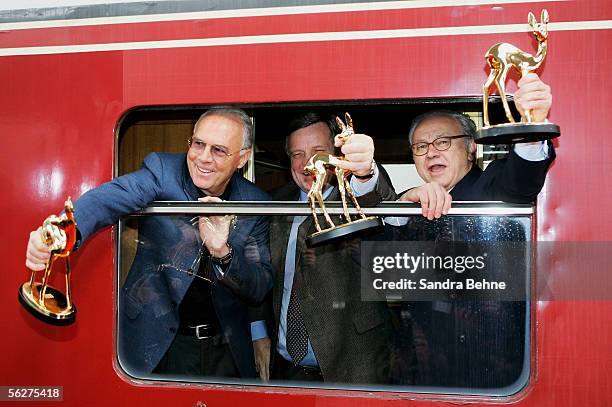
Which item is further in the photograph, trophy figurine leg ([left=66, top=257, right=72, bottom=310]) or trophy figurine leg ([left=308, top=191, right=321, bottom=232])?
trophy figurine leg ([left=66, top=257, right=72, bottom=310])

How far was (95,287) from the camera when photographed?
2.27 metres

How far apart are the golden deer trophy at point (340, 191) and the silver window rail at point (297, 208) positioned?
53 millimetres

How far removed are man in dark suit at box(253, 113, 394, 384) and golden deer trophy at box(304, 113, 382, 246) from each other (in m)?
0.11

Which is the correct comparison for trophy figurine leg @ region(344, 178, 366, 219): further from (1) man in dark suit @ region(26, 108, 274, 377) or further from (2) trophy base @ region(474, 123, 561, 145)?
(2) trophy base @ region(474, 123, 561, 145)

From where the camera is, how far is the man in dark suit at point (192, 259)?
2195mm

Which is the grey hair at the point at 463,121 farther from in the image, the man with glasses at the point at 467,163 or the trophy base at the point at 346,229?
the trophy base at the point at 346,229

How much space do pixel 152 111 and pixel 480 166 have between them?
112 centimetres

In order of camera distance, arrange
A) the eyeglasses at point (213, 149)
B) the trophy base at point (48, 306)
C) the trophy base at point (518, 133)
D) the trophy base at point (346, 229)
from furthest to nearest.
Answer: the eyeglasses at point (213, 149)
the trophy base at point (48, 306)
the trophy base at point (346, 229)
the trophy base at point (518, 133)

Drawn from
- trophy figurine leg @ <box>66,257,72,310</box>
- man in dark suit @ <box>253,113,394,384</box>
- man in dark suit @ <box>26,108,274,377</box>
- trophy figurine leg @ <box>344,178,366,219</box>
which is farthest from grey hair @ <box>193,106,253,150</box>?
trophy figurine leg @ <box>66,257,72,310</box>

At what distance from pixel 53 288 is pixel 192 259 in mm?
481

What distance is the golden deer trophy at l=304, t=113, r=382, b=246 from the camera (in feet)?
6.56

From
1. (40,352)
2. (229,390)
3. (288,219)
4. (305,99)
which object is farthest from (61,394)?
(305,99)

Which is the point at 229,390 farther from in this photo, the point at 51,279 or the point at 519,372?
the point at 519,372

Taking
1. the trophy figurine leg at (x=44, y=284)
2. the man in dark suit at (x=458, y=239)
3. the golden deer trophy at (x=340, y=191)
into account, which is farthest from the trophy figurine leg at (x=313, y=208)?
the trophy figurine leg at (x=44, y=284)
